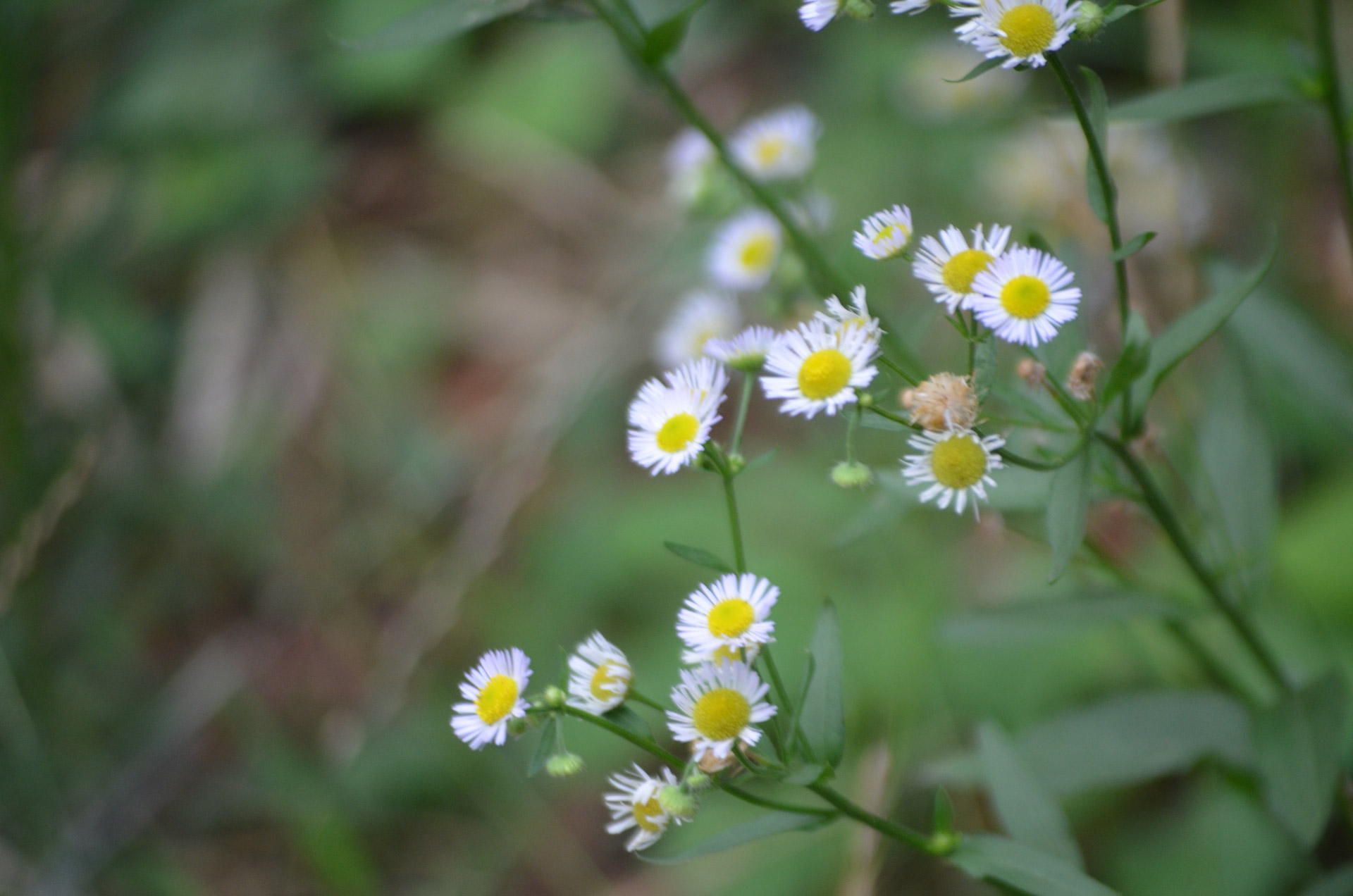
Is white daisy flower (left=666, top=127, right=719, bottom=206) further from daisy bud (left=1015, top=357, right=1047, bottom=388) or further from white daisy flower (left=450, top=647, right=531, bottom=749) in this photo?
white daisy flower (left=450, top=647, right=531, bottom=749)

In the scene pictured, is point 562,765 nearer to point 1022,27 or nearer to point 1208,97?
point 1022,27

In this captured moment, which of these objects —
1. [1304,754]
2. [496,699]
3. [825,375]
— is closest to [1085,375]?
[825,375]

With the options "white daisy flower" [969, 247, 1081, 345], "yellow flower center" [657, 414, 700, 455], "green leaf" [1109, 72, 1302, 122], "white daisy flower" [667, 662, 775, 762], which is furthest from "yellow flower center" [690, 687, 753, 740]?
"green leaf" [1109, 72, 1302, 122]

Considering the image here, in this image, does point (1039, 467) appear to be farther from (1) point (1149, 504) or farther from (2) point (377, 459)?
(2) point (377, 459)

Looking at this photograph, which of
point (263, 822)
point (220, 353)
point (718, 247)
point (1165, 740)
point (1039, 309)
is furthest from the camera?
point (220, 353)

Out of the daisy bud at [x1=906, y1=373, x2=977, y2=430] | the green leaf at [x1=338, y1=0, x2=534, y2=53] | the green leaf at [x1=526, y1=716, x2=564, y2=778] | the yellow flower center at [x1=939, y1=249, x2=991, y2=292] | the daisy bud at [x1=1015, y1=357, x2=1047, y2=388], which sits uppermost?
the green leaf at [x1=338, y1=0, x2=534, y2=53]

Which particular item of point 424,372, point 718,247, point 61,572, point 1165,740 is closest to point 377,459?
point 424,372

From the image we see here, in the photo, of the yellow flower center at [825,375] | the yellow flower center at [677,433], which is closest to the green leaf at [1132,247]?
the yellow flower center at [825,375]
